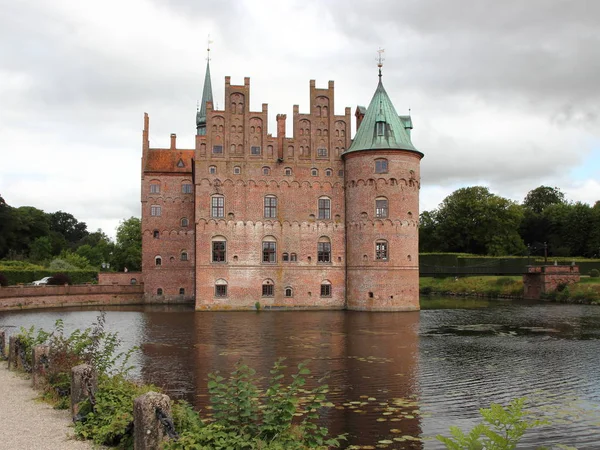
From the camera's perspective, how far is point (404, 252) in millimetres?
35719

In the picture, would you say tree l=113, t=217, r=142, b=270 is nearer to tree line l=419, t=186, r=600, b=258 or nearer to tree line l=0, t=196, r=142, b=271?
tree line l=0, t=196, r=142, b=271

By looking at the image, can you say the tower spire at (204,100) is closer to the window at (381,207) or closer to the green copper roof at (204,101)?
the green copper roof at (204,101)

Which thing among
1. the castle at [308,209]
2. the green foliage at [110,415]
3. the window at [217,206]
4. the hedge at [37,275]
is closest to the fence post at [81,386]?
the green foliage at [110,415]

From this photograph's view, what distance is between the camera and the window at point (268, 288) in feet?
122

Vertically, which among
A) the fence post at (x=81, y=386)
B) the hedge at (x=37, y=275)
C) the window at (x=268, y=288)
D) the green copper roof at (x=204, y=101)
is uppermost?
the green copper roof at (x=204, y=101)

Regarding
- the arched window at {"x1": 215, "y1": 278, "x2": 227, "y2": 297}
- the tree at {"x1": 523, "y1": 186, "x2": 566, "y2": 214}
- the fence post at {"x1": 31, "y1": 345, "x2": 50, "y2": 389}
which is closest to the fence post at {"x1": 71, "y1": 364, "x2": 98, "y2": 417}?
the fence post at {"x1": 31, "y1": 345, "x2": 50, "y2": 389}

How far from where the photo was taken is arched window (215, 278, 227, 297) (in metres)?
36.5

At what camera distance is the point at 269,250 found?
3706 centimetres

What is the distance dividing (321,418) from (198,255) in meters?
26.1

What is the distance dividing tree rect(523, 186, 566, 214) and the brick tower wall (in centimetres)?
6726

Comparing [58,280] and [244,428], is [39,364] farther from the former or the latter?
[58,280]

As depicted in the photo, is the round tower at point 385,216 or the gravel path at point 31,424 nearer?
the gravel path at point 31,424

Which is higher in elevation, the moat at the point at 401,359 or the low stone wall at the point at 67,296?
the low stone wall at the point at 67,296

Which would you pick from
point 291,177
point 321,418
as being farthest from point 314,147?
point 321,418
